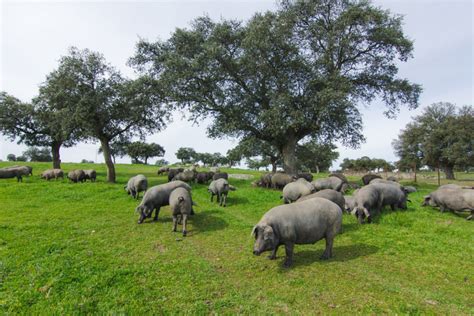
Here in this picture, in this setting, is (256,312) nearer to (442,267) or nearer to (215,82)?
(442,267)

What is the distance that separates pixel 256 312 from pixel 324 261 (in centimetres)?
317

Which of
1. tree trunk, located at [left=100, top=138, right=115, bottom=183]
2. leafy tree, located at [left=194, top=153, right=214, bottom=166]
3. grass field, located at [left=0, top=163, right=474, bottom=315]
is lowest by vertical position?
grass field, located at [left=0, top=163, right=474, bottom=315]

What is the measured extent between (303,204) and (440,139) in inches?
2079

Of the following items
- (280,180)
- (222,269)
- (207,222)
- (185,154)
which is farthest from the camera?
(185,154)

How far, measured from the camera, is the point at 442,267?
7.00 metres

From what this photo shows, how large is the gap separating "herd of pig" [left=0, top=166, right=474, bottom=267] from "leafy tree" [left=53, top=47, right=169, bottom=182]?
28.6 feet

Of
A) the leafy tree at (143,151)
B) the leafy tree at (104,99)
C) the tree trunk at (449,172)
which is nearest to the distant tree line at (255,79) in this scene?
the leafy tree at (104,99)

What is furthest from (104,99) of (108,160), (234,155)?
(234,155)

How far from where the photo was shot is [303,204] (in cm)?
797

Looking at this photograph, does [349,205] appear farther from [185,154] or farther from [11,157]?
[11,157]

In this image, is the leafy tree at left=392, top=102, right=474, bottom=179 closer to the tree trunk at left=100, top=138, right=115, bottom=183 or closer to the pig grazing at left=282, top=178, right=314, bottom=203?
the pig grazing at left=282, top=178, right=314, bottom=203

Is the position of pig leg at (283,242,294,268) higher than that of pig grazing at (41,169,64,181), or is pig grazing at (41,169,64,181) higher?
pig grazing at (41,169,64,181)

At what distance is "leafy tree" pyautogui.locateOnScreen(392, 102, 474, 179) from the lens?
42.0 m

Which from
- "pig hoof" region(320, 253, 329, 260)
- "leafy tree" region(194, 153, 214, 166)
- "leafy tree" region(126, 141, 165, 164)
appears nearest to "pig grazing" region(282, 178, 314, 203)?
"pig hoof" region(320, 253, 329, 260)
